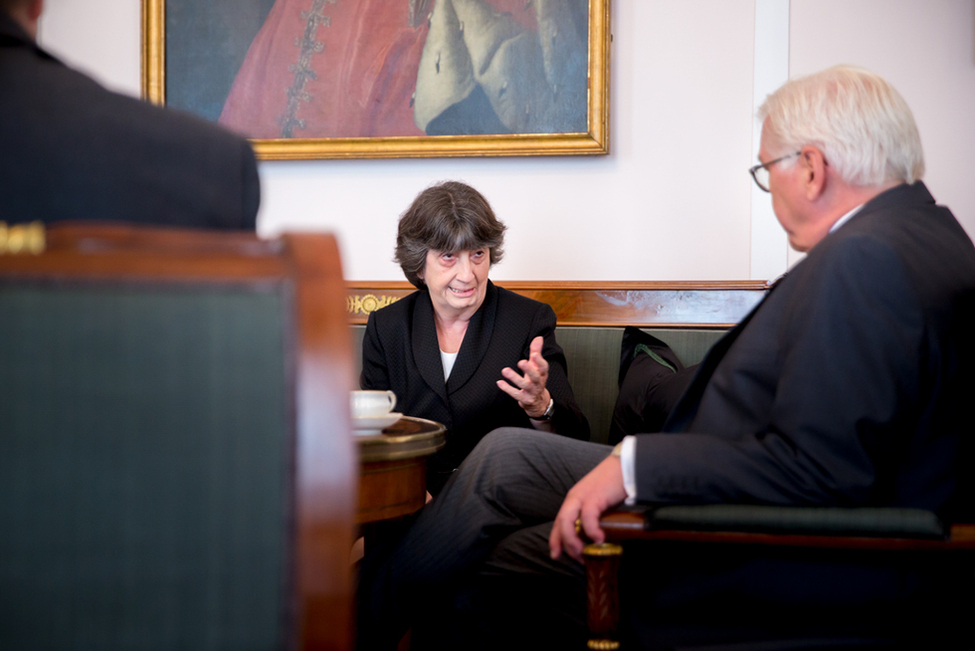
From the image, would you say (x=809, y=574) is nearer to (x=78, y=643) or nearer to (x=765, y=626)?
(x=765, y=626)

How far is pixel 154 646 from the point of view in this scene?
671mm

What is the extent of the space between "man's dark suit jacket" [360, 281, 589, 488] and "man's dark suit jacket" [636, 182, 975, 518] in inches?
41.5

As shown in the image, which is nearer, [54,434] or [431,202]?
[54,434]

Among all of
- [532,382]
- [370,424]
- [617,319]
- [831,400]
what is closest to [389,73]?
[617,319]

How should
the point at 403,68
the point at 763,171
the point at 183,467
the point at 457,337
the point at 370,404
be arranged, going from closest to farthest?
1. the point at 183,467
2. the point at 370,404
3. the point at 763,171
4. the point at 457,337
5. the point at 403,68

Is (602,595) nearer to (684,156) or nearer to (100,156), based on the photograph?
(100,156)

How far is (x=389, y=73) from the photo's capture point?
3.48 m

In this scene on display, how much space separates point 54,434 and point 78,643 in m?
0.17

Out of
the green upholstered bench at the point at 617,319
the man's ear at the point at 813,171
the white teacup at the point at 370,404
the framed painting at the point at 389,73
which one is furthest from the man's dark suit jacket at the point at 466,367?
the man's ear at the point at 813,171

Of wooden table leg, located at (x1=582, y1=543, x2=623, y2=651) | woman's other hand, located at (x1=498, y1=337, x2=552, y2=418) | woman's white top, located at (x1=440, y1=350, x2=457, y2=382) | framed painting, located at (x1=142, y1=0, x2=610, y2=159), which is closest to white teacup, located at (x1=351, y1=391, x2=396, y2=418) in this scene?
woman's other hand, located at (x1=498, y1=337, x2=552, y2=418)

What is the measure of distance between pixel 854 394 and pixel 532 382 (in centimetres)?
103

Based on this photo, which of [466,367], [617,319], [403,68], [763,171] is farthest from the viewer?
[403,68]

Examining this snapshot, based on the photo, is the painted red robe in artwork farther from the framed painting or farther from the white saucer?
the white saucer

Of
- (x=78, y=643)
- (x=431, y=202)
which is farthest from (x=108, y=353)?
(x=431, y=202)
